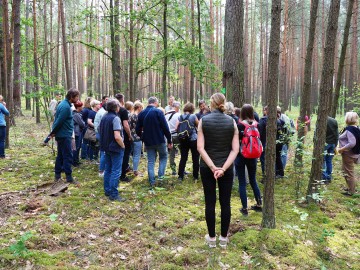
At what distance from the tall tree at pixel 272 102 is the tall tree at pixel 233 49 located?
310cm

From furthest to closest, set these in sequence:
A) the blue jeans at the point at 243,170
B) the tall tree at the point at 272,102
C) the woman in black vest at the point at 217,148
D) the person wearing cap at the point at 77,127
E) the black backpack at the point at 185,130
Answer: the person wearing cap at the point at 77,127, the black backpack at the point at 185,130, the blue jeans at the point at 243,170, the tall tree at the point at 272,102, the woman in black vest at the point at 217,148

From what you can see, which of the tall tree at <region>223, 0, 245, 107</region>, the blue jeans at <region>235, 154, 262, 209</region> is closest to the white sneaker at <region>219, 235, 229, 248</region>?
the blue jeans at <region>235, 154, 262, 209</region>

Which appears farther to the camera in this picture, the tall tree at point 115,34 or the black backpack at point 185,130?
the tall tree at point 115,34

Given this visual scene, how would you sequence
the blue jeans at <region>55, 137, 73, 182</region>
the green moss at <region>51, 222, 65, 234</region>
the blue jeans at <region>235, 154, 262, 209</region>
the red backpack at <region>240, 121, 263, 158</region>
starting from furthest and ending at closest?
the blue jeans at <region>55, 137, 73, 182</region> → the blue jeans at <region>235, 154, 262, 209</region> → the red backpack at <region>240, 121, 263, 158</region> → the green moss at <region>51, 222, 65, 234</region>

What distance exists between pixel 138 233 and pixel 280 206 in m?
3.11

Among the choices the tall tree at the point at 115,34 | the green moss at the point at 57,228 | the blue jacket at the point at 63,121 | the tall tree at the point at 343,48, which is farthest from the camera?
the tall tree at the point at 115,34

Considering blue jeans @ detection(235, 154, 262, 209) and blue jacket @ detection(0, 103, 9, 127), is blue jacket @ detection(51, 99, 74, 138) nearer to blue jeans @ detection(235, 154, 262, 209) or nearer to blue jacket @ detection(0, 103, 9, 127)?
blue jacket @ detection(0, 103, 9, 127)

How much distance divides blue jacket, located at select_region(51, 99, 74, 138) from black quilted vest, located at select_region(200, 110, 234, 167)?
11.6 ft

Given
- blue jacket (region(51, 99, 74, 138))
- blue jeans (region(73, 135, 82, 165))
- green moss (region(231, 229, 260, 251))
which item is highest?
blue jacket (region(51, 99, 74, 138))

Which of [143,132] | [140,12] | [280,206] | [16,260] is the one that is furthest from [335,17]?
[140,12]

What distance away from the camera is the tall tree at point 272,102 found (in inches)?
162

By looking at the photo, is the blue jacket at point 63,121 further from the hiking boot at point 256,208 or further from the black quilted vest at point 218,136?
the hiking boot at point 256,208

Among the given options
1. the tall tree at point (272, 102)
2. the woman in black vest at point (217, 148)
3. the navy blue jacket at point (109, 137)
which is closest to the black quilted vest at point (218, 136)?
the woman in black vest at point (217, 148)

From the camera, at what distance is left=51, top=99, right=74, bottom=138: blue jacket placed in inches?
240
